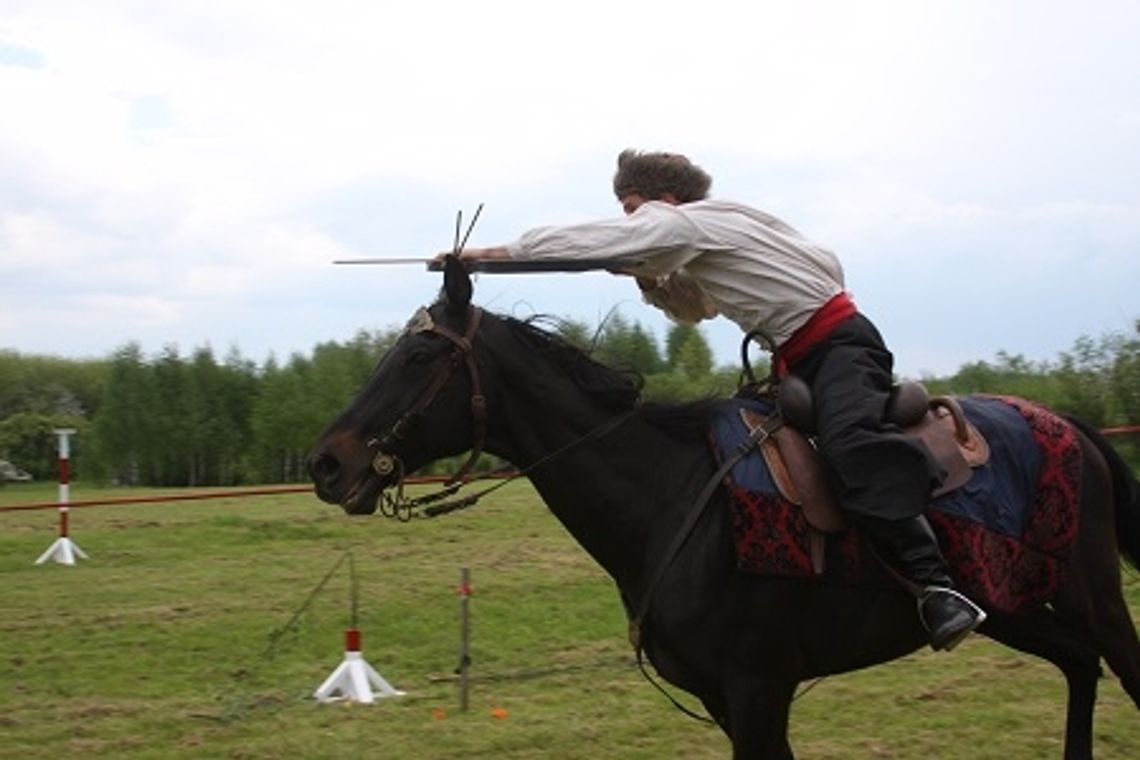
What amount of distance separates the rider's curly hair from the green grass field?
3.17 m

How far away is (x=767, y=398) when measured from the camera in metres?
4.84

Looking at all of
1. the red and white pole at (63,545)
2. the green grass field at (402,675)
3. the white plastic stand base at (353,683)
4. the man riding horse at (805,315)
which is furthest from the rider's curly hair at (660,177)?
the red and white pole at (63,545)

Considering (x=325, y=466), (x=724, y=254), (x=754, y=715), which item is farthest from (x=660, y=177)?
(x=754, y=715)

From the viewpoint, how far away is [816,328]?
15.3ft

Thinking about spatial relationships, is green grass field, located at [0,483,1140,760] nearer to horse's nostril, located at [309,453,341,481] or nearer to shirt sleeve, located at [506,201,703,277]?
horse's nostril, located at [309,453,341,481]

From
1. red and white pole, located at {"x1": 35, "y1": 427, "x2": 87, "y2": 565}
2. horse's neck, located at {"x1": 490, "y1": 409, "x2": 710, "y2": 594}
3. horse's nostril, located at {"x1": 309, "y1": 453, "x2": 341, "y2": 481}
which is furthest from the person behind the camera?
red and white pole, located at {"x1": 35, "y1": 427, "x2": 87, "y2": 565}

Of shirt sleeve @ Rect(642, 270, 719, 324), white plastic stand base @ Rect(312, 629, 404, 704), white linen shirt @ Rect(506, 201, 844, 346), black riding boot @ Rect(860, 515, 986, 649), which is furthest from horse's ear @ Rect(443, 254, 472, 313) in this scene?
white plastic stand base @ Rect(312, 629, 404, 704)

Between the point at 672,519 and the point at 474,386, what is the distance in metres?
0.86

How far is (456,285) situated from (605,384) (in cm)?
70

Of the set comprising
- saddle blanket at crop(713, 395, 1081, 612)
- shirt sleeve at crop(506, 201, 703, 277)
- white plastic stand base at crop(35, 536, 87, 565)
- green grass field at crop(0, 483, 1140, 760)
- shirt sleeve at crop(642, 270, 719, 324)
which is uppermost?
shirt sleeve at crop(506, 201, 703, 277)

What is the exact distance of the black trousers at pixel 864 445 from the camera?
4324mm

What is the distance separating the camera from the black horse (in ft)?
14.2

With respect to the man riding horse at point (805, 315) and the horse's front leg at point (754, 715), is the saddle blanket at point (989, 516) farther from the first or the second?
the horse's front leg at point (754, 715)

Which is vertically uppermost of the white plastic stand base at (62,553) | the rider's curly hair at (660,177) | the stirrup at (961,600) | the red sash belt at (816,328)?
the rider's curly hair at (660,177)
